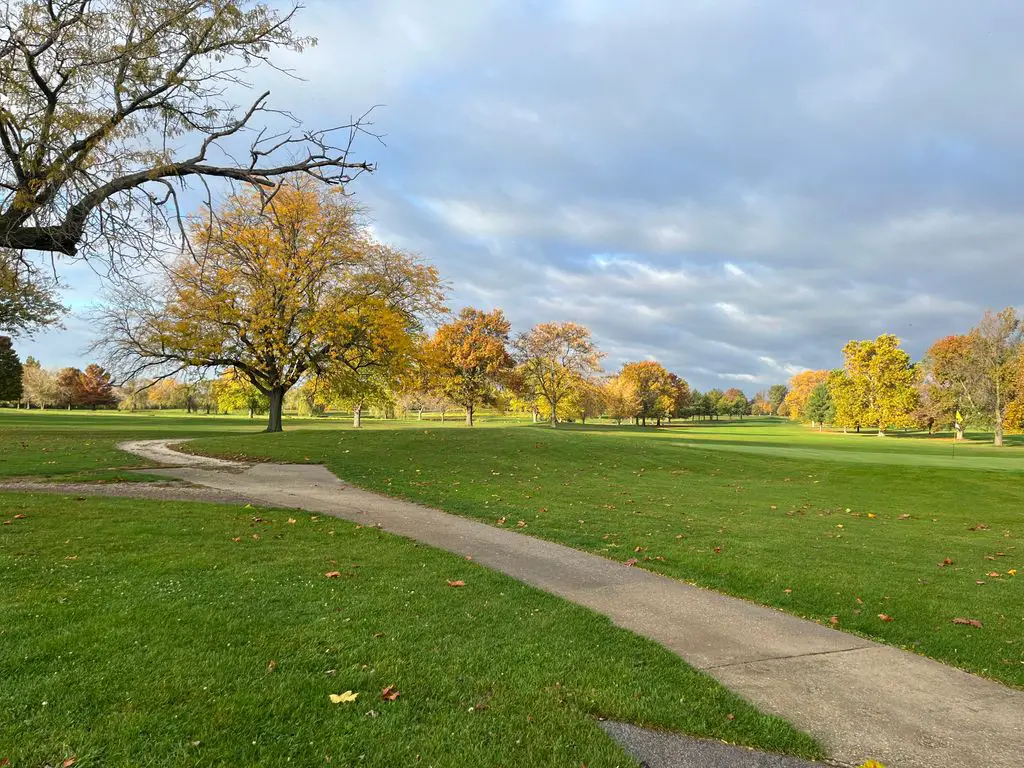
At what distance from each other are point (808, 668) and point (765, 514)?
850cm

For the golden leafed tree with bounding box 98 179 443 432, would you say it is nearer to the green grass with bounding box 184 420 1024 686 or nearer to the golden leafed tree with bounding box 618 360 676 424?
the green grass with bounding box 184 420 1024 686

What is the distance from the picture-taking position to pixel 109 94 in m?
8.73

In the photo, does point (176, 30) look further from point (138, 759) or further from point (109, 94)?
point (138, 759)

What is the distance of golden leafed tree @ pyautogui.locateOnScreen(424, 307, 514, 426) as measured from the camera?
4891 cm

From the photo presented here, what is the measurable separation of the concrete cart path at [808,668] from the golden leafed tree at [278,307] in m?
18.2

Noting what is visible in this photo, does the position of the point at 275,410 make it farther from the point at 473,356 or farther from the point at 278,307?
the point at 473,356

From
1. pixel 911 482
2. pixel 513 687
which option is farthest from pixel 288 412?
pixel 513 687

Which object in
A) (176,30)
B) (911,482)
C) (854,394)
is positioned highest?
(176,30)

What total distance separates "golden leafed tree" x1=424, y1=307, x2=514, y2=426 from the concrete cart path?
40438 millimetres

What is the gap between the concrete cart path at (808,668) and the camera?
3492 mm

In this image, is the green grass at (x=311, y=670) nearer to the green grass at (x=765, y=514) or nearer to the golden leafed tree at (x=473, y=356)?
the green grass at (x=765, y=514)

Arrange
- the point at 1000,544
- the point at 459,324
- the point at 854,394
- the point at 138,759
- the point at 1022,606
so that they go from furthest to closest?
1. the point at 854,394
2. the point at 459,324
3. the point at 1000,544
4. the point at 1022,606
5. the point at 138,759

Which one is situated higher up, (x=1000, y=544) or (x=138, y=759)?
(x=138, y=759)

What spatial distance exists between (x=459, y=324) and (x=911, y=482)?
38122 millimetres
